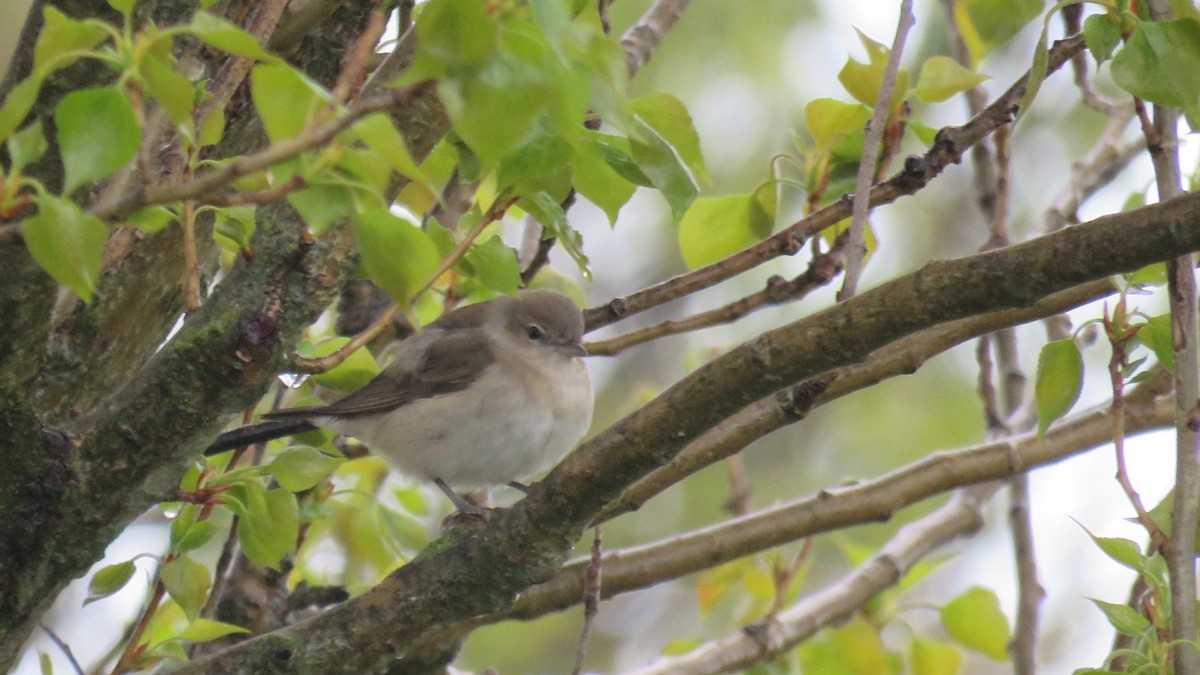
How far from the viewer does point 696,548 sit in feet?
9.28

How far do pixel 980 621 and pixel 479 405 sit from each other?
69.8 inches

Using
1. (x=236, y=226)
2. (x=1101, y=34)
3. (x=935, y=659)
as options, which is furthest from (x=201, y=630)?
(x=935, y=659)

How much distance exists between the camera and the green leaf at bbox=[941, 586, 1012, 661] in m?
3.13

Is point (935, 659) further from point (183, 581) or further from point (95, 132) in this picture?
point (95, 132)

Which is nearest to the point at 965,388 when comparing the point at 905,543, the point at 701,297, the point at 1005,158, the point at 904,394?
the point at 904,394

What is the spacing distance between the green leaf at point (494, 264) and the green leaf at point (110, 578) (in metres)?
0.90

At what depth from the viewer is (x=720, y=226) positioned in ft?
8.45

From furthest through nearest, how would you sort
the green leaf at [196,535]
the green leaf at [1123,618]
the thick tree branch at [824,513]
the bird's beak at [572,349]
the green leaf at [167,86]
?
the bird's beak at [572,349], the thick tree branch at [824,513], the green leaf at [196,535], the green leaf at [1123,618], the green leaf at [167,86]

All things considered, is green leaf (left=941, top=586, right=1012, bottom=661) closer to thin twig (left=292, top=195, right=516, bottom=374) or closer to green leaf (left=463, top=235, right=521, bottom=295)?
green leaf (left=463, top=235, right=521, bottom=295)

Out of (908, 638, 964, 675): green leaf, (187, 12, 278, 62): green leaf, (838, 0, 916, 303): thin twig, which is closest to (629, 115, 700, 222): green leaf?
(838, 0, 916, 303): thin twig

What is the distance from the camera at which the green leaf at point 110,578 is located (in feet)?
7.42

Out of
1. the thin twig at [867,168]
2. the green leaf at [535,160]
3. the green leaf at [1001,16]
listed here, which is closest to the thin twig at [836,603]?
the thin twig at [867,168]

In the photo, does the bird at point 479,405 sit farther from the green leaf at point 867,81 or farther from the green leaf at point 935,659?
the green leaf at point 867,81

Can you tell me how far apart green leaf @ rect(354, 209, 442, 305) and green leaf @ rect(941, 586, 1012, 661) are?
2301mm
